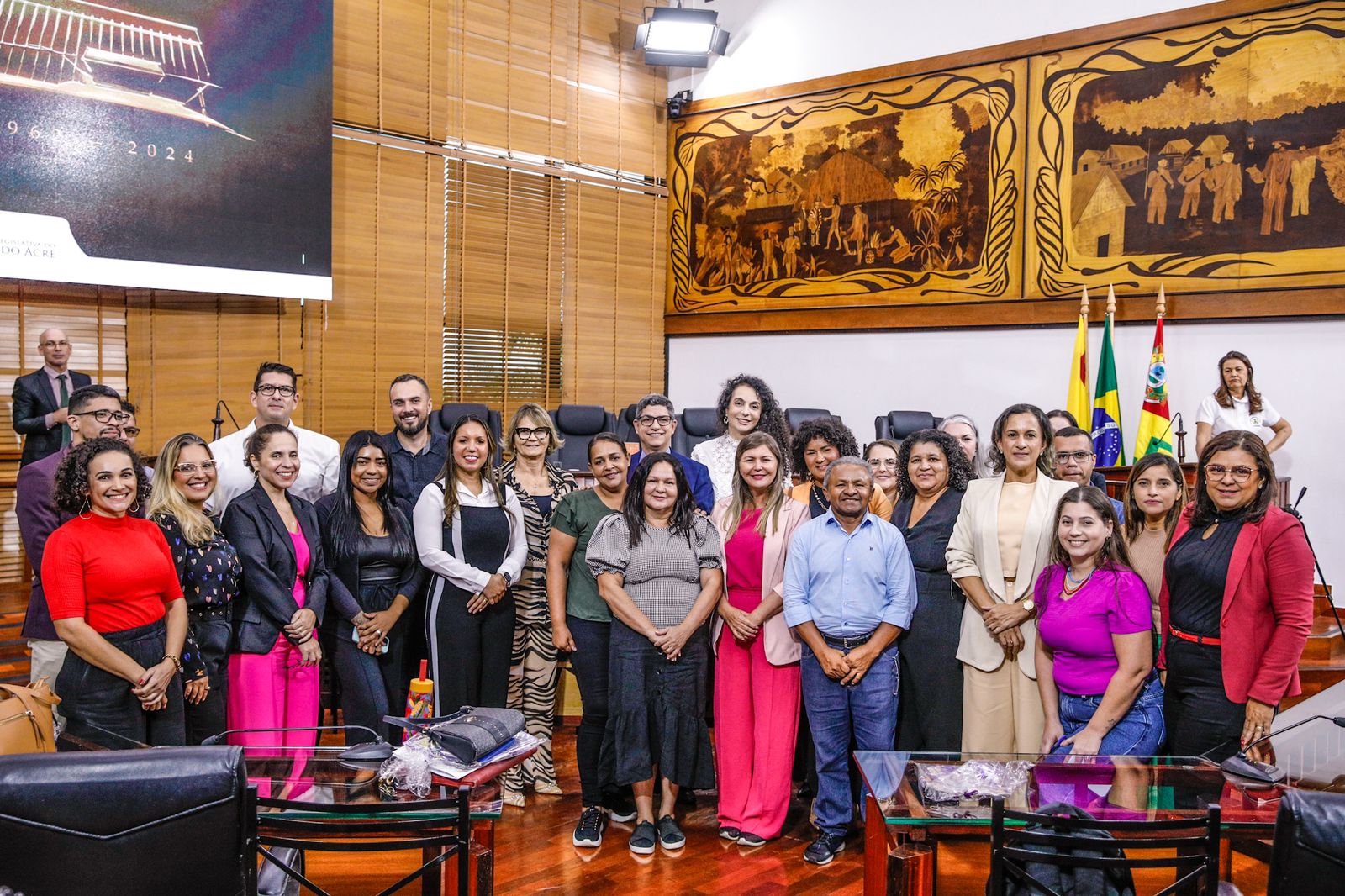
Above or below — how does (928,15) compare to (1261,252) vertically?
above

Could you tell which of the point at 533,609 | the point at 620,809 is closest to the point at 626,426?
the point at 533,609

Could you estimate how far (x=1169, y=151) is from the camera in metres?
7.38

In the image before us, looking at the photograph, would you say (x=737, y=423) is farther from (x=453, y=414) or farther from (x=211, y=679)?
(x=453, y=414)

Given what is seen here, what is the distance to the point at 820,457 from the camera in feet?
14.2

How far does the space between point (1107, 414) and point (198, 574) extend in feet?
20.0

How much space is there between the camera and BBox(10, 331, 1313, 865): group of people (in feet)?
10.6

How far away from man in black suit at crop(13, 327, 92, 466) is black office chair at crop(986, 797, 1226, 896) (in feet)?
17.6

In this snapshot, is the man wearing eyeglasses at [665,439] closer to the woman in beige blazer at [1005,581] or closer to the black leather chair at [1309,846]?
the woman in beige blazer at [1005,581]

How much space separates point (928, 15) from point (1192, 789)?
7.30m

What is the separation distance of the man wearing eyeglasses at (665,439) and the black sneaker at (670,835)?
1183 mm

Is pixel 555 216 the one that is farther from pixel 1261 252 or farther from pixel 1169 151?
pixel 1261 252

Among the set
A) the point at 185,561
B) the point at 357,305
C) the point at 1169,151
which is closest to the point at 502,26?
the point at 357,305

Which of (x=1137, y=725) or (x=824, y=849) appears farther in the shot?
(x=824, y=849)

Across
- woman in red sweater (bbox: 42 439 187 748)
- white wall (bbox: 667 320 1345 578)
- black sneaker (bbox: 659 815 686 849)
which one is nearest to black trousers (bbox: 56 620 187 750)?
woman in red sweater (bbox: 42 439 187 748)
